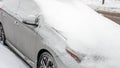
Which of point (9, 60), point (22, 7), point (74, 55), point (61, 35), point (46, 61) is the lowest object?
point (9, 60)

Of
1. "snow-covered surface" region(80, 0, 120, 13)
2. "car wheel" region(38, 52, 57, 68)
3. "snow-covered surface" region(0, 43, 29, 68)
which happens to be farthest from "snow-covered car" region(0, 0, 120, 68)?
"snow-covered surface" region(80, 0, 120, 13)

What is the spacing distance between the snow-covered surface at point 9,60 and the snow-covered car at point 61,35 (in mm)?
238

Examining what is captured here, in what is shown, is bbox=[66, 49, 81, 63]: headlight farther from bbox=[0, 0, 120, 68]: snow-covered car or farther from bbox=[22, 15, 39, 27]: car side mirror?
bbox=[22, 15, 39, 27]: car side mirror

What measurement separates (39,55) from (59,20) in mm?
756

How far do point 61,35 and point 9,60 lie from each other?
6.10 ft

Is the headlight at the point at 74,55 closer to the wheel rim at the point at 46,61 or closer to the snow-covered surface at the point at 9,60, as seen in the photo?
the wheel rim at the point at 46,61

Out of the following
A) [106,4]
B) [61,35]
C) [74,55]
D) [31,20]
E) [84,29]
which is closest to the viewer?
[74,55]

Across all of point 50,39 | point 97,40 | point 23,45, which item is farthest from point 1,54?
point 97,40

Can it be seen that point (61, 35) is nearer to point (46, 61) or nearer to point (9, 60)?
point (46, 61)

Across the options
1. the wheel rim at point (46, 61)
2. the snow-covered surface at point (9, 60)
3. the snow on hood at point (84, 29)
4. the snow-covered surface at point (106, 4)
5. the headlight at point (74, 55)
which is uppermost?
the snow on hood at point (84, 29)

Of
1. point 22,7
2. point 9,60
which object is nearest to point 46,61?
point 9,60

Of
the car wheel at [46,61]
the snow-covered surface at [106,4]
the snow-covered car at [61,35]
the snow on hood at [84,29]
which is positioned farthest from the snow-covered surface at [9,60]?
the snow-covered surface at [106,4]

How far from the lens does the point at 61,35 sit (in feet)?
15.5

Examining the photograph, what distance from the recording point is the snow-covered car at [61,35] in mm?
4383
